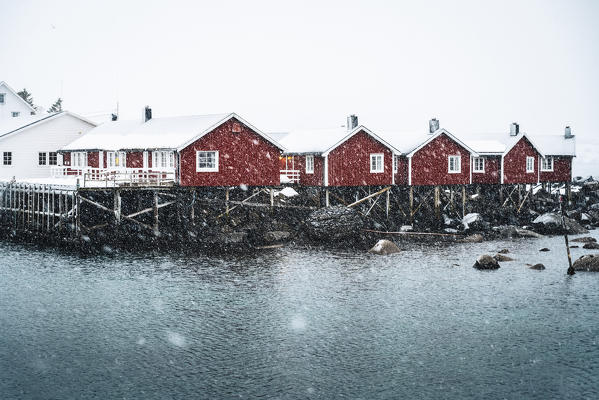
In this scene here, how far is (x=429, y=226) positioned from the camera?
146ft

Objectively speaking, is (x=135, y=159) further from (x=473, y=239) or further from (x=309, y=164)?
(x=473, y=239)

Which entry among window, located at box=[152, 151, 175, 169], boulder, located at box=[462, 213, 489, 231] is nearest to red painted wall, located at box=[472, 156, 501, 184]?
boulder, located at box=[462, 213, 489, 231]

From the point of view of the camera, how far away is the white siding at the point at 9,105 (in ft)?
233

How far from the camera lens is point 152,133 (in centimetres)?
4078

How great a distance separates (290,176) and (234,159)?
8.07 m

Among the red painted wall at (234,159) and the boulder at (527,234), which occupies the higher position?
the red painted wall at (234,159)

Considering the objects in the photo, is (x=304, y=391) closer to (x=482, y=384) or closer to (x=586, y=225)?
(x=482, y=384)

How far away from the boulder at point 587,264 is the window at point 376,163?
738 inches

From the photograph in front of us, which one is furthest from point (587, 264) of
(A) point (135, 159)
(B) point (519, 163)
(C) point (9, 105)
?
(C) point (9, 105)

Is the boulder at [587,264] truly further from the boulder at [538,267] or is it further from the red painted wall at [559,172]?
the red painted wall at [559,172]

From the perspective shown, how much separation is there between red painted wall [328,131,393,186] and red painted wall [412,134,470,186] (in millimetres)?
2733

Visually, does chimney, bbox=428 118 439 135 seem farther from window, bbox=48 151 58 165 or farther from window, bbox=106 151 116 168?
window, bbox=48 151 58 165

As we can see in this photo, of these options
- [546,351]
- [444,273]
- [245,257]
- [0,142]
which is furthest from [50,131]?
[546,351]

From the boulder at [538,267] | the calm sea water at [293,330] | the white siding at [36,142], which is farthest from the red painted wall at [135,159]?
the boulder at [538,267]
